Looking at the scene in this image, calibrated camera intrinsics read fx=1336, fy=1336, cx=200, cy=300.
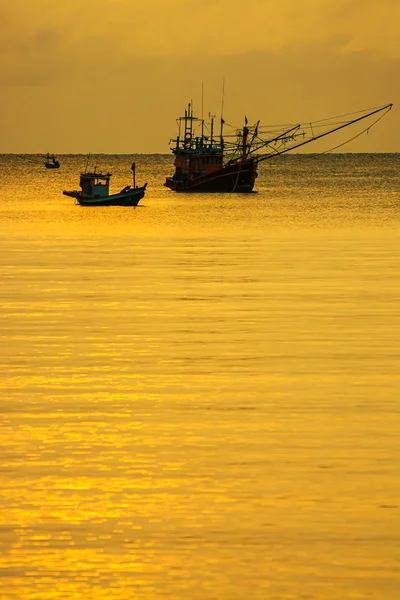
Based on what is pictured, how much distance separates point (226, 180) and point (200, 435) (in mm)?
90917

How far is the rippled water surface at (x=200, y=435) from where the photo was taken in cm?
923

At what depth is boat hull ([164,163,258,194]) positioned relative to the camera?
10325cm

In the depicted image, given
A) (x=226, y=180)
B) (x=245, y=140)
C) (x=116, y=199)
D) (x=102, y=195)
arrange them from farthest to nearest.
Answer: (x=245, y=140), (x=226, y=180), (x=102, y=195), (x=116, y=199)

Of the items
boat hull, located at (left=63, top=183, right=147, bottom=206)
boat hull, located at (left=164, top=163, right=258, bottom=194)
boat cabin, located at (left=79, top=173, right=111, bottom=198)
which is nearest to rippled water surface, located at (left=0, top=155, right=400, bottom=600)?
boat hull, located at (left=63, top=183, right=147, bottom=206)

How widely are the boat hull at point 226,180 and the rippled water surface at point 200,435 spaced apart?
73.1 meters

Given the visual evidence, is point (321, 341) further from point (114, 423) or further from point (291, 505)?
point (291, 505)

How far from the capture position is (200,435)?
43.4 feet

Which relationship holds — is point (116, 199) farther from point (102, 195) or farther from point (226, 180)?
point (226, 180)

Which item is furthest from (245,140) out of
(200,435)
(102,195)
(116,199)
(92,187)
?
(200,435)

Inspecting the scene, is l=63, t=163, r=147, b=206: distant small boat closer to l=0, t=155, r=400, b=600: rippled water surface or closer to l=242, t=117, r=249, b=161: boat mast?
l=242, t=117, r=249, b=161: boat mast

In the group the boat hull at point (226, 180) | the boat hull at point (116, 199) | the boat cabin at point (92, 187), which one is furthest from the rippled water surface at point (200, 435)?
the boat hull at point (226, 180)

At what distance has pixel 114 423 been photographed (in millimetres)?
13859

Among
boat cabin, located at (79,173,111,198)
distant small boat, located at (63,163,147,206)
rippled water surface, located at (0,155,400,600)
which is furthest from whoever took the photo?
boat cabin, located at (79,173,111,198)

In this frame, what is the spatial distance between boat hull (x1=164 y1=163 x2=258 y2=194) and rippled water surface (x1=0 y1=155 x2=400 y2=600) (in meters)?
73.1
